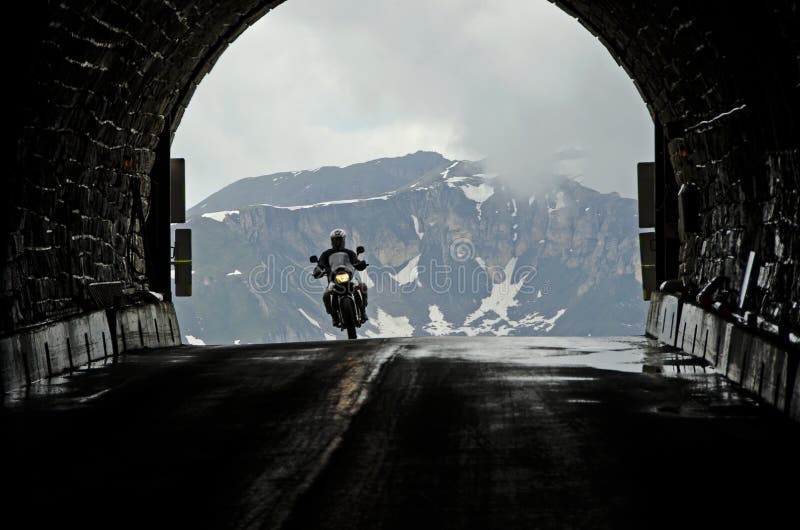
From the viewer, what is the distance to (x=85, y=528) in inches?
206

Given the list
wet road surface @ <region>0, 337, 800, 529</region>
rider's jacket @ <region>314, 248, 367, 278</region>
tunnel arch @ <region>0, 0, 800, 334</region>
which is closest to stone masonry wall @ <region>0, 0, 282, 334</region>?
tunnel arch @ <region>0, 0, 800, 334</region>

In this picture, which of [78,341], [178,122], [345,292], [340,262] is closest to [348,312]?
[345,292]

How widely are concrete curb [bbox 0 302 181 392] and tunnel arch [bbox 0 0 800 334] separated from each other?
1.06ft

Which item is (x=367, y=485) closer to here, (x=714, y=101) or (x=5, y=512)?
(x=5, y=512)

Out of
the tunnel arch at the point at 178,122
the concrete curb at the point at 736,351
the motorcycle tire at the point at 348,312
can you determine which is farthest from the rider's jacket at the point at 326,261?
the concrete curb at the point at 736,351

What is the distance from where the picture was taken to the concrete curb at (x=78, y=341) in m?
10.6

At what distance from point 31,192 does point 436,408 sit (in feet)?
17.9

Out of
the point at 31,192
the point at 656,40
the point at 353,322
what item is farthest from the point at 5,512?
the point at 353,322

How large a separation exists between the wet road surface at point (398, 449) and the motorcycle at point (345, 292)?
24.3ft

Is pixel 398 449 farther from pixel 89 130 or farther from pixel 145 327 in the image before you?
pixel 145 327

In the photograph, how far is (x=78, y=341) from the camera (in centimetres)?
1293

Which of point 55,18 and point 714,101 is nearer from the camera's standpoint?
point 55,18

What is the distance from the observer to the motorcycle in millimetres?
19203

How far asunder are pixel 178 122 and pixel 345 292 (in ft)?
12.7
